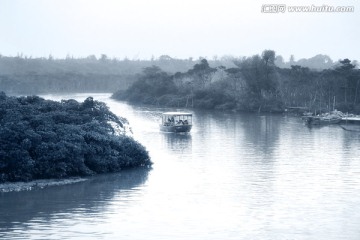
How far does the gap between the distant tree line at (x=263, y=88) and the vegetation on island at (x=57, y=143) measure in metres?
34.0

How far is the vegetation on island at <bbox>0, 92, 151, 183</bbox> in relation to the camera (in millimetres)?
21891

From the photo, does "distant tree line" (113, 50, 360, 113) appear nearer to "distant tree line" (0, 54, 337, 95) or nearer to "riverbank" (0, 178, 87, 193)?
"distant tree line" (0, 54, 337, 95)

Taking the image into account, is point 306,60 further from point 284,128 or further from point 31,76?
point 284,128

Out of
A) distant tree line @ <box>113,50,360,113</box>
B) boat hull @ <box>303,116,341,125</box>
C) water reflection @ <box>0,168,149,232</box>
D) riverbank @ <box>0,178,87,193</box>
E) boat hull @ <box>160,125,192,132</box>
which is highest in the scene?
distant tree line @ <box>113,50,360,113</box>

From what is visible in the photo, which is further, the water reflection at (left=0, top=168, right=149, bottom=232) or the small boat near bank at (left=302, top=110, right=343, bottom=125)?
the small boat near bank at (left=302, top=110, right=343, bottom=125)

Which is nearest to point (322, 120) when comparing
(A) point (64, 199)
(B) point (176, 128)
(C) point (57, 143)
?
(B) point (176, 128)

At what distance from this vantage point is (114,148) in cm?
2502

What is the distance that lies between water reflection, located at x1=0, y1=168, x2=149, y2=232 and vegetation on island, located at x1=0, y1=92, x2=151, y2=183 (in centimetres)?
81

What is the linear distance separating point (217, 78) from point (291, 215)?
179 ft

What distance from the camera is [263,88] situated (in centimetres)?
6306

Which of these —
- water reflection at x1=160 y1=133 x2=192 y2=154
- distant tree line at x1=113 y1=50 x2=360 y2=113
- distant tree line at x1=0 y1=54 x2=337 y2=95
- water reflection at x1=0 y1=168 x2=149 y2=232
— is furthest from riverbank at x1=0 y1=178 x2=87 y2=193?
distant tree line at x1=0 y1=54 x2=337 y2=95

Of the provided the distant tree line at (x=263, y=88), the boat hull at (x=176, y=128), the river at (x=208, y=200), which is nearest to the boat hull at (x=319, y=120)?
the distant tree line at (x=263, y=88)

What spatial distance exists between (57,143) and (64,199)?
298 centimetres

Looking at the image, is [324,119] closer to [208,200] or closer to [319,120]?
[319,120]
